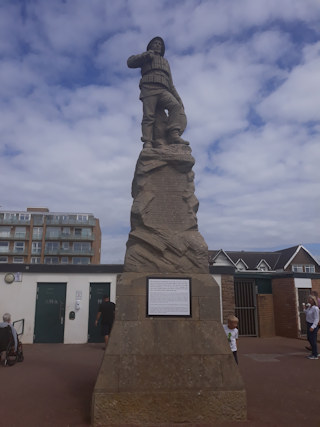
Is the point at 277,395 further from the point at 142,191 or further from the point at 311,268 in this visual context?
the point at 311,268

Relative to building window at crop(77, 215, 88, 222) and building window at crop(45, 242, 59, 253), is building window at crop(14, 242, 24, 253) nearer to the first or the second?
building window at crop(45, 242, 59, 253)

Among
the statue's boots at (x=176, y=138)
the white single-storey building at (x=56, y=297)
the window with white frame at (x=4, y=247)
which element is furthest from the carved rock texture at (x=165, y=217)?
the window with white frame at (x=4, y=247)

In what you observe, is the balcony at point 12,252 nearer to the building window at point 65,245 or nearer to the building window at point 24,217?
the building window at point 24,217

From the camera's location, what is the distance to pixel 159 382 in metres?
4.28

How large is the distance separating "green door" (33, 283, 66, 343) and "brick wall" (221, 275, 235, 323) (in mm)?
6357

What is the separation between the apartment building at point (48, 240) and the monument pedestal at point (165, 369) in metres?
53.3

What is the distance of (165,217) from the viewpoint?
5695mm

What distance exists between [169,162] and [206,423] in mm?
3902

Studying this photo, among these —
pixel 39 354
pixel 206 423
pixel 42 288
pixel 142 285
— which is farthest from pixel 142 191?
pixel 42 288

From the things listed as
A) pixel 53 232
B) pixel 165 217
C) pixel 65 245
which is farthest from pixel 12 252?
pixel 165 217

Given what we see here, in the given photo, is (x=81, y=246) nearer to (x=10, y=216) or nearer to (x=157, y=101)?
(x=10, y=216)

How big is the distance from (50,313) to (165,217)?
932 centimetres

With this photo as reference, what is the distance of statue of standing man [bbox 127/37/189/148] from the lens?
667 centimetres

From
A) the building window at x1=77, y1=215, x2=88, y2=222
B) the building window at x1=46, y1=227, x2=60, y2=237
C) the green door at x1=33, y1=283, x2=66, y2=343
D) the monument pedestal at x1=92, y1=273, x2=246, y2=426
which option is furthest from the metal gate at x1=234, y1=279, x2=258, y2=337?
the building window at x1=46, y1=227, x2=60, y2=237
